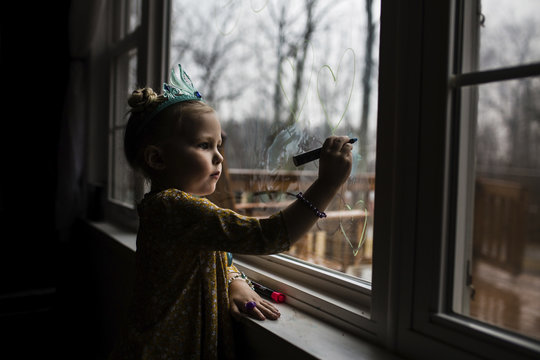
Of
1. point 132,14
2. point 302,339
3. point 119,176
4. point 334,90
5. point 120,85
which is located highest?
point 132,14

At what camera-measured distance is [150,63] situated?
1674 mm

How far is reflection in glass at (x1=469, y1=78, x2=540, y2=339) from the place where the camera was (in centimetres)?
56

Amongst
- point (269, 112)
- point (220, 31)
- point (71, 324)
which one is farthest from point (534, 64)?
point (71, 324)

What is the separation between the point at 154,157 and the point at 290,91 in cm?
45

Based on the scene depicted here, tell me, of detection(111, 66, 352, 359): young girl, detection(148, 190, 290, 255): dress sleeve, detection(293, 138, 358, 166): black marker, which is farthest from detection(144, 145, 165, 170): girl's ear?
detection(293, 138, 358, 166): black marker

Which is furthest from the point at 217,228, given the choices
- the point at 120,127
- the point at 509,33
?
the point at 120,127

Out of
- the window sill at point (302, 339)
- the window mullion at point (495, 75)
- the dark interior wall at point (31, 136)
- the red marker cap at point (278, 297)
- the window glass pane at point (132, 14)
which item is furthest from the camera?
the dark interior wall at point (31, 136)

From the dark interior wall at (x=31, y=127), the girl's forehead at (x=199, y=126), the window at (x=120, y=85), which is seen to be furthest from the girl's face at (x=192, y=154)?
the dark interior wall at (x=31, y=127)

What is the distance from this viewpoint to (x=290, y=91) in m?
1.13

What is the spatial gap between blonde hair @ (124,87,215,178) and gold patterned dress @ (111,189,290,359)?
140mm

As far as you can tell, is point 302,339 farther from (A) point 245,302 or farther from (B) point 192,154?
(B) point 192,154

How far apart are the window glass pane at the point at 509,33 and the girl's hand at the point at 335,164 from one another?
254 mm

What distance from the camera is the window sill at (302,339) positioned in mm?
700

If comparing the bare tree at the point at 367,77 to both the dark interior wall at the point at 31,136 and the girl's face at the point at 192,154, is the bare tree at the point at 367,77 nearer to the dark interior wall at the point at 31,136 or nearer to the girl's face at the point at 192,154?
the girl's face at the point at 192,154
